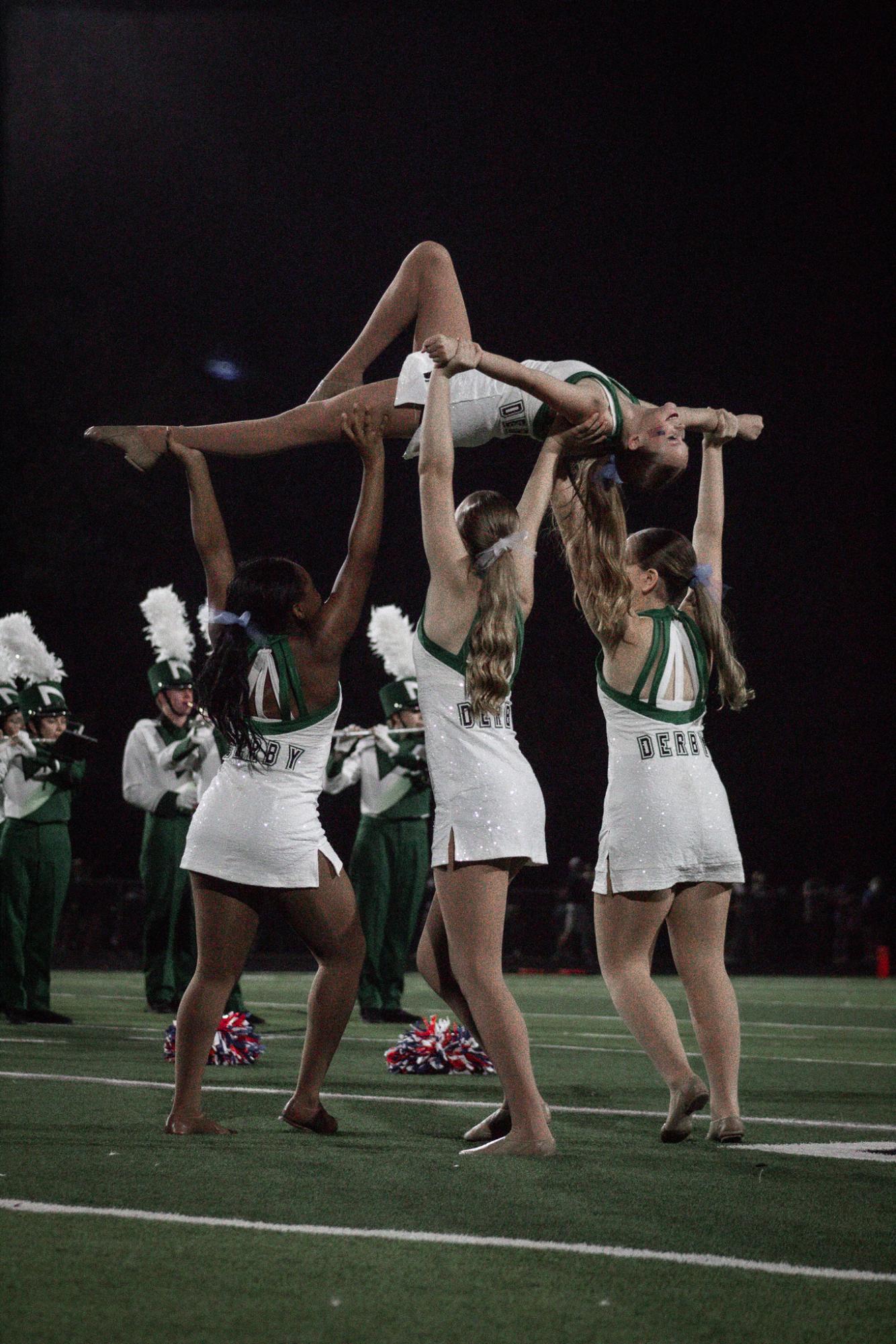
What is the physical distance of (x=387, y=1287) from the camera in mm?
2955

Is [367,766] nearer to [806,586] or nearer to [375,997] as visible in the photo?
[375,997]

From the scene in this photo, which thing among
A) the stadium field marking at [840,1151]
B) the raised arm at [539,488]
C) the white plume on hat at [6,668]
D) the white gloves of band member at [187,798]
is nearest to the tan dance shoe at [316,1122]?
the stadium field marking at [840,1151]

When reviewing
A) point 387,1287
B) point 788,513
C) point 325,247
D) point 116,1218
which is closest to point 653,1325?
point 387,1287

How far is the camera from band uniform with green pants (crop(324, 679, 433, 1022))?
34.7 ft

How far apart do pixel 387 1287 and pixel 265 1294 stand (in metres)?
0.21

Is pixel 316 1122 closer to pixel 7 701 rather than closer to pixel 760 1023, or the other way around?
pixel 760 1023

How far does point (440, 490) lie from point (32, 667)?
7017 mm

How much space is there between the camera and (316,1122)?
509cm

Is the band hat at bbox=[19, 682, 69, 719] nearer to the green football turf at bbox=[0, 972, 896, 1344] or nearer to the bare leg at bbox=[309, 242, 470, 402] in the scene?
the green football turf at bbox=[0, 972, 896, 1344]

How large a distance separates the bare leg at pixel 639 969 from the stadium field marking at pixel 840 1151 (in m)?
0.31

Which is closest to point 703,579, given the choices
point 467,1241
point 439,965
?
point 439,965

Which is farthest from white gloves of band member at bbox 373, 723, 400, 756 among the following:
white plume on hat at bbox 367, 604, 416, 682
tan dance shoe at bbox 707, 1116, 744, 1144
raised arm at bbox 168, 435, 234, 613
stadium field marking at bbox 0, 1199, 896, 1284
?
stadium field marking at bbox 0, 1199, 896, 1284

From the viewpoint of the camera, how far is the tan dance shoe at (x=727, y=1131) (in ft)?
16.3

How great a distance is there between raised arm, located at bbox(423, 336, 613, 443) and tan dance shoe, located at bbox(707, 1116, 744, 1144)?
6.65ft
